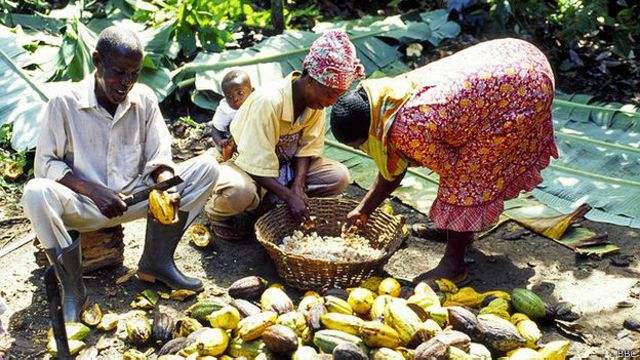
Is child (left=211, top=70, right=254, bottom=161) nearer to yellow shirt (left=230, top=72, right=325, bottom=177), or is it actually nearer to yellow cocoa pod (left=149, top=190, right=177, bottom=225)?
yellow shirt (left=230, top=72, right=325, bottom=177)

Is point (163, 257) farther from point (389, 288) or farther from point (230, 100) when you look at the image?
point (230, 100)

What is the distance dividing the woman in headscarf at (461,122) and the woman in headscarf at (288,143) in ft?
0.70

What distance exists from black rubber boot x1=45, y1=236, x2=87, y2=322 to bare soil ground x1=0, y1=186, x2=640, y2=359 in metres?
0.16

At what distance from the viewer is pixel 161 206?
371cm

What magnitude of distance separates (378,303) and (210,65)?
357 centimetres

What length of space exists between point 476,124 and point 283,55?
3.26m

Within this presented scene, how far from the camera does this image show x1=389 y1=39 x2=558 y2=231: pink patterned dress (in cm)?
364

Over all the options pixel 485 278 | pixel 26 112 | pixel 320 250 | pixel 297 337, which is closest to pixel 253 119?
pixel 320 250

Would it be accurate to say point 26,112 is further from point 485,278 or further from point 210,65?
point 485,278

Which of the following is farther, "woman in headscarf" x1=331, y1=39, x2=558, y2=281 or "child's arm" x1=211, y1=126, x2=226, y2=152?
"child's arm" x1=211, y1=126, x2=226, y2=152

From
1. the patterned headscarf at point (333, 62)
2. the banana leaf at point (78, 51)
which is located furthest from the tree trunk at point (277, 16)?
the patterned headscarf at point (333, 62)

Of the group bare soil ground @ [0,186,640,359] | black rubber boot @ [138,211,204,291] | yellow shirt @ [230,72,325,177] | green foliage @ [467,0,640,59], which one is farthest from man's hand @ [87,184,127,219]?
green foliage @ [467,0,640,59]

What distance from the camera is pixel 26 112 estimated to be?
17.8 feet

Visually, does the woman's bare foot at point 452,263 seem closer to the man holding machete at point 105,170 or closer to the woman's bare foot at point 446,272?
the woman's bare foot at point 446,272
